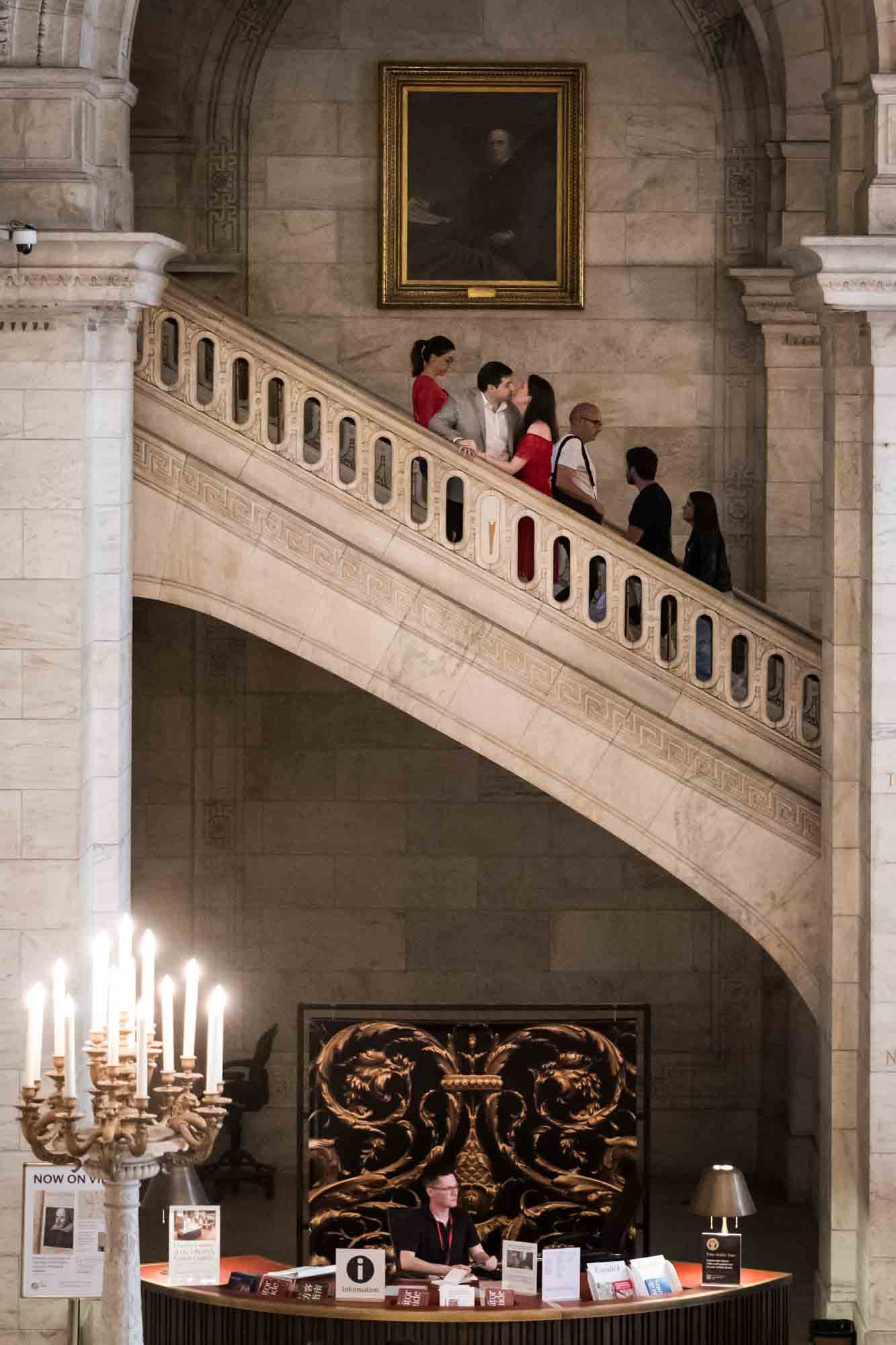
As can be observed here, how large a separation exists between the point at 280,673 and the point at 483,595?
354cm

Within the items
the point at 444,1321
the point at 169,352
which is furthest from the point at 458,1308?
the point at 169,352

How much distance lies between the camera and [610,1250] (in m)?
10.5

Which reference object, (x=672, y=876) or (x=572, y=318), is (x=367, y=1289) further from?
(x=572, y=318)

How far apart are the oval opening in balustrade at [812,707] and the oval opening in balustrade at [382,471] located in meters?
2.37

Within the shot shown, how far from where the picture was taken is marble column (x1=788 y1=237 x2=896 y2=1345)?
10367 millimetres

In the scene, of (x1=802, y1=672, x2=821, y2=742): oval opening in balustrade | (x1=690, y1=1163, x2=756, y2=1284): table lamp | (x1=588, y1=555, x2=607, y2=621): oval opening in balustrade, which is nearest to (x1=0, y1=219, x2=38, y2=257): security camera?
(x1=588, y1=555, x2=607, y2=621): oval opening in balustrade

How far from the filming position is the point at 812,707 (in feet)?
36.7

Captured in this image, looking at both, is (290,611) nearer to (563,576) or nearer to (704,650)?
(563,576)

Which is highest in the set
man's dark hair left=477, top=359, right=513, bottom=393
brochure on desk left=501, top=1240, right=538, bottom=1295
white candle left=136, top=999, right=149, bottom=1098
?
man's dark hair left=477, top=359, right=513, bottom=393

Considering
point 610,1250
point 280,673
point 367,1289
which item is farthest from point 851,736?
point 280,673

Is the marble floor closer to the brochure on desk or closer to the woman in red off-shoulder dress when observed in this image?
the brochure on desk

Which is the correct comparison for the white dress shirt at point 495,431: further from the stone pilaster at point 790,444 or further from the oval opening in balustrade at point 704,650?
the stone pilaster at point 790,444

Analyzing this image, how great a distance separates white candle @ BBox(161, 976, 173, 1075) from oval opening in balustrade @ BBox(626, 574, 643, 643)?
4.01 m

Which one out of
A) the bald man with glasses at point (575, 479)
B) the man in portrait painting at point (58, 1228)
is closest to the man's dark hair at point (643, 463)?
the bald man with glasses at point (575, 479)
